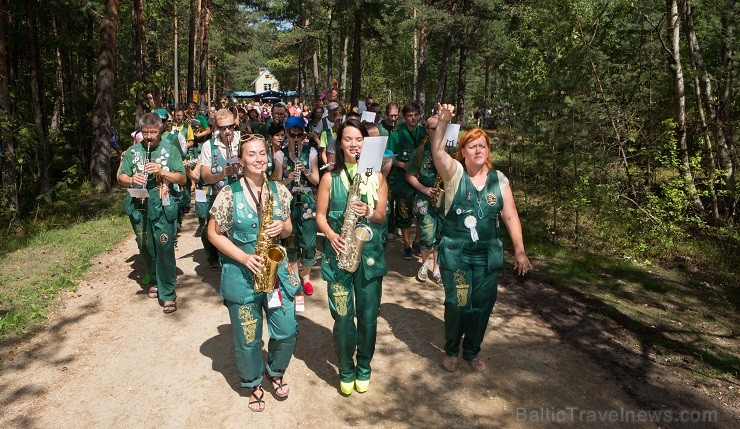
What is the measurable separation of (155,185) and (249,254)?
93.7 inches

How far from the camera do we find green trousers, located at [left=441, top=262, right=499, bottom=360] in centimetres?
435

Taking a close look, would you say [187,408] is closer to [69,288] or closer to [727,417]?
[69,288]

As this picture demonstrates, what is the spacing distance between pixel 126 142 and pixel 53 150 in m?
6.57

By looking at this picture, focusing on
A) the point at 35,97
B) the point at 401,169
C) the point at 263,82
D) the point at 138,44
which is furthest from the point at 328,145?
the point at 263,82

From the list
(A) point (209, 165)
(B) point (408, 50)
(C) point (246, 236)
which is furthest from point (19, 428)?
(B) point (408, 50)

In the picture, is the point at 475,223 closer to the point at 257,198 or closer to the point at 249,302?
the point at 257,198

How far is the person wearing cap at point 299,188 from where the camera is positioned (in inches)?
231

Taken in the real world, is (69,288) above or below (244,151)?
below

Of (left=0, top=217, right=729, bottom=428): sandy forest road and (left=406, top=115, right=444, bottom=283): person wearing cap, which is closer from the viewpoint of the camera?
(left=0, top=217, right=729, bottom=428): sandy forest road

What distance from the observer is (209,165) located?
593 centimetres

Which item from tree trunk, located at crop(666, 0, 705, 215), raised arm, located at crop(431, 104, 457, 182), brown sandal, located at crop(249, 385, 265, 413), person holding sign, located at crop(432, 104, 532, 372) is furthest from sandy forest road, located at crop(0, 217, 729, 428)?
tree trunk, located at crop(666, 0, 705, 215)

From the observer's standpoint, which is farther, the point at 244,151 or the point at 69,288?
the point at 69,288

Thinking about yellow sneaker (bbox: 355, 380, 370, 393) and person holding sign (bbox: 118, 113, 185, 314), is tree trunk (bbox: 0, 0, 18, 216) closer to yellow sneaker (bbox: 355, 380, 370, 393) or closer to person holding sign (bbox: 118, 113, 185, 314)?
person holding sign (bbox: 118, 113, 185, 314)

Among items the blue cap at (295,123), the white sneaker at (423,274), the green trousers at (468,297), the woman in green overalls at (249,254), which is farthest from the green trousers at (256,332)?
the white sneaker at (423,274)
